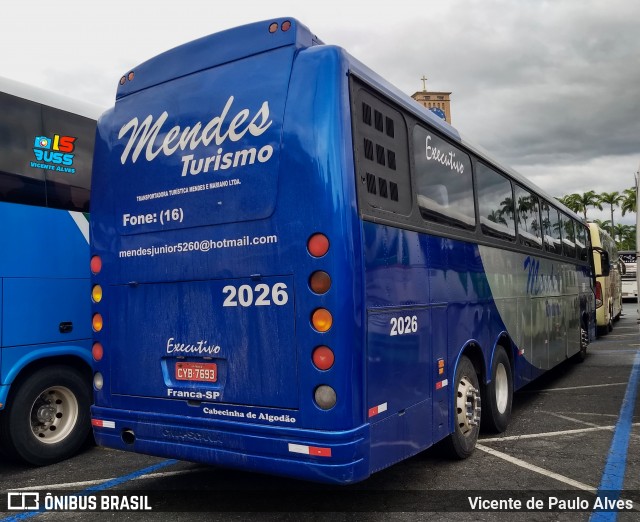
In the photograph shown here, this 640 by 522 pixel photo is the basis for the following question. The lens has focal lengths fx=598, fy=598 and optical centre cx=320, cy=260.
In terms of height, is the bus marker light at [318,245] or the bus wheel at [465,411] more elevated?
the bus marker light at [318,245]

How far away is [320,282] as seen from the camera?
12.1 ft

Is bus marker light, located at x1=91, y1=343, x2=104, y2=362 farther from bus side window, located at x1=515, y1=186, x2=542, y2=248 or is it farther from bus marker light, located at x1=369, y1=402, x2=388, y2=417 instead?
bus side window, located at x1=515, y1=186, x2=542, y2=248

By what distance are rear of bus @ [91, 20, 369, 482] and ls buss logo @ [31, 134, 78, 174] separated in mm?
1356

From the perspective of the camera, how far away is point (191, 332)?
4.23 meters

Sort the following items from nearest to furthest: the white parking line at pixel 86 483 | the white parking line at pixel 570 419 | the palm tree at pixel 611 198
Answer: the white parking line at pixel 86 483, the white parking line at pixel 570 419, the palm tree at pixel 611 198

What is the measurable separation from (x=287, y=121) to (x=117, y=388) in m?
2.39

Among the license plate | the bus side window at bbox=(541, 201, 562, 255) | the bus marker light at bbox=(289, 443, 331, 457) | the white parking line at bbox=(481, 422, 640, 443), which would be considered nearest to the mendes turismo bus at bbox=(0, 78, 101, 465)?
the license plate

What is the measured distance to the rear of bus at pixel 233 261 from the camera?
12.0 feet

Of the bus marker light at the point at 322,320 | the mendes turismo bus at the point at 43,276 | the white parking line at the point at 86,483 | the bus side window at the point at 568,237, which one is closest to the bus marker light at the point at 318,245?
the bus marker light at the point at 322,320

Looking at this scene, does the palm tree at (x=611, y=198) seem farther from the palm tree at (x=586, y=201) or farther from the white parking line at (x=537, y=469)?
the white parking line at (x=537, y=469)

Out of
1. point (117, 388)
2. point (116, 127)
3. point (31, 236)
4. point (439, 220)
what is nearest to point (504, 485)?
point (439, 220)

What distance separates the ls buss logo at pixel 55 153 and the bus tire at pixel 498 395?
191 inches

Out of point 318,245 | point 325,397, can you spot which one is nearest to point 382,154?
point 318,245

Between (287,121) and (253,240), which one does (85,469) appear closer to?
(253,240)
